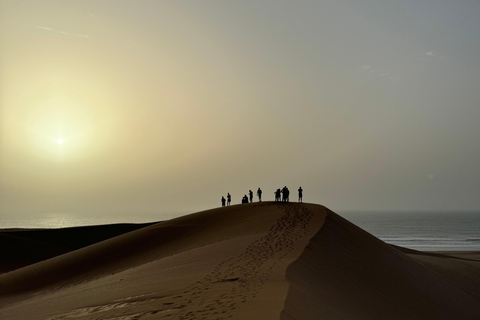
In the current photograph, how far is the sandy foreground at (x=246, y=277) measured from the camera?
33.4 feet

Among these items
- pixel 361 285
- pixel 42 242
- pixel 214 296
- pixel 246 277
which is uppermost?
pixel 42 242

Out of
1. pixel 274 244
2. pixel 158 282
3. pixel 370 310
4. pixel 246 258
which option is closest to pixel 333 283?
pixel 370 310

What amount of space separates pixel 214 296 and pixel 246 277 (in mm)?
2048

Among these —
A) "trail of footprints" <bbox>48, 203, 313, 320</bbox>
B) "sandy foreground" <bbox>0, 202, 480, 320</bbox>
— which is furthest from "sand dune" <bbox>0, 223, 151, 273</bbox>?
"trail of footprints" <bbox>48, 203, 313, 320</bbox>

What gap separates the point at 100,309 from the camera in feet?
37.9

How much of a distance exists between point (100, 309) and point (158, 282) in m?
2.37

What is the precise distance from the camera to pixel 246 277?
12211 millimetres

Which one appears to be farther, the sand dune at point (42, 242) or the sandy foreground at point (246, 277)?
the sand dune at point (42, 242)

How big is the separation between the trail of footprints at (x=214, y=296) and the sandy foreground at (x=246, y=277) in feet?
0.10

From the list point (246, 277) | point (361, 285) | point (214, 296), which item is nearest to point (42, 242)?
point (246, 277)

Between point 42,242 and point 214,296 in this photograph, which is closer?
point 214,296

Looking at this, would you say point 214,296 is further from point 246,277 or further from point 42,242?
point 42,242

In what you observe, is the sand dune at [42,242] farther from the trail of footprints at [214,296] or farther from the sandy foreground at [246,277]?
the trail of footprints at [214,296]

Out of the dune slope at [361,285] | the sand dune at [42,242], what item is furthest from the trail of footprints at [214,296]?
the sand dune at [42,242]
